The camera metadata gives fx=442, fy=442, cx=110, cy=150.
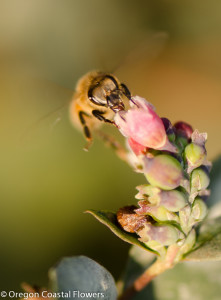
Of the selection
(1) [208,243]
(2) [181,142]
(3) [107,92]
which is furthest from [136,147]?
(3) [107,92]

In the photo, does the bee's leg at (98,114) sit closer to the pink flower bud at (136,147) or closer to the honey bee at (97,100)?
the honey bee at (97,100)

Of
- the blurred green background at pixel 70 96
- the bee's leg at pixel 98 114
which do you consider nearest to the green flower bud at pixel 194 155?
the bee's leg at pixel 98 114

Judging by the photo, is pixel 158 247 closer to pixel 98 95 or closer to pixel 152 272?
pixel 152 272

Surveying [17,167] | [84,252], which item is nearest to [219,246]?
[84,252]

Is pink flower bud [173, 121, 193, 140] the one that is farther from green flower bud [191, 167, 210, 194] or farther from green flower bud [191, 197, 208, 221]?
green flower bud [191, 197, 208, 221]

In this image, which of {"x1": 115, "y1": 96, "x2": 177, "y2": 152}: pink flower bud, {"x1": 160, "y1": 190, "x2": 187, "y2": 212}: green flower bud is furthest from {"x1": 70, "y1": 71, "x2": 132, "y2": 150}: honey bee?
{"x1": 160, "y1": 190, "x2": 187, "y2": 212}: green flower bud

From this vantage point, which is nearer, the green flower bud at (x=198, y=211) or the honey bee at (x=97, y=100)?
the green flower bud at (x=198, y=211)
